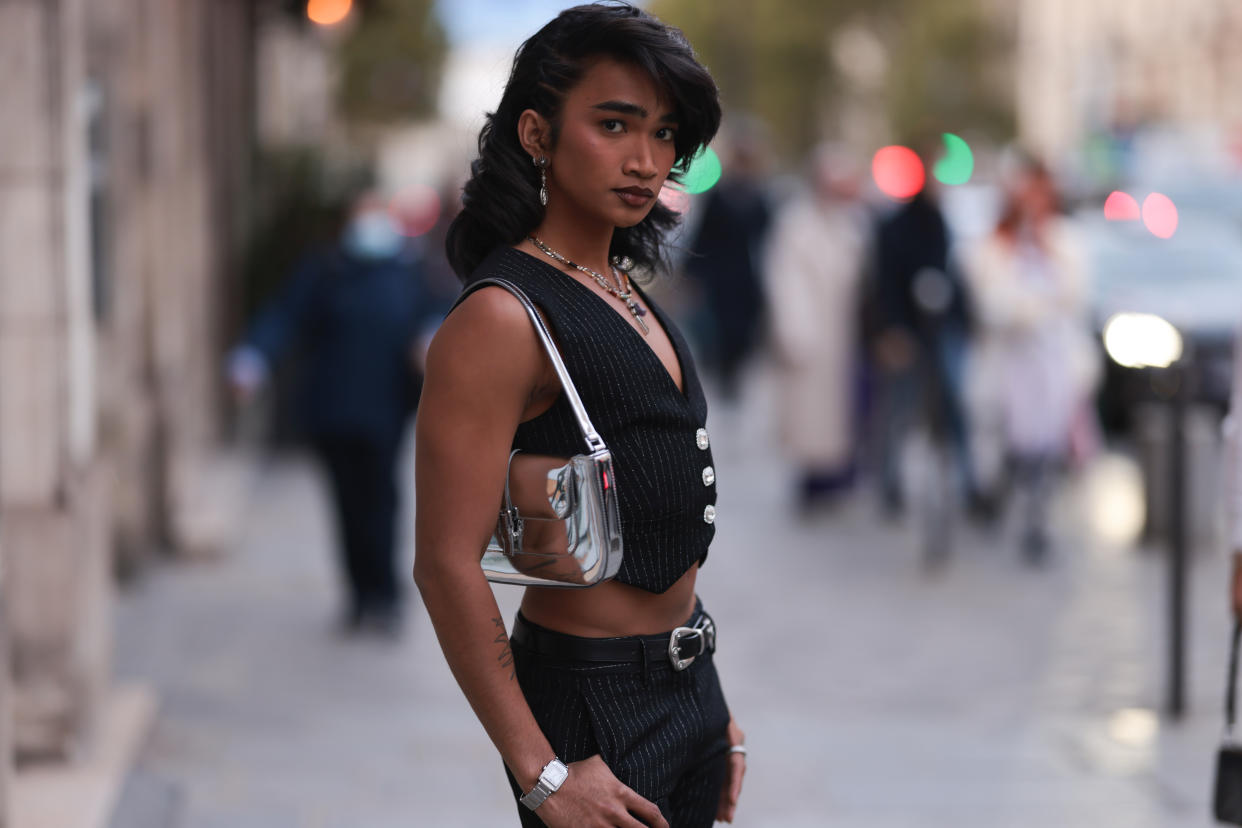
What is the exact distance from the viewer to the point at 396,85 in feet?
53.4

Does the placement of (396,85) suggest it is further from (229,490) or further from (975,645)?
(975,645)

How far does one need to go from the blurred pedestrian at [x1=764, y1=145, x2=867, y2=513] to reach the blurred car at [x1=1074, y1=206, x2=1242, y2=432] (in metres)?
2.58

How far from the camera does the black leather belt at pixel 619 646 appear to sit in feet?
8.07

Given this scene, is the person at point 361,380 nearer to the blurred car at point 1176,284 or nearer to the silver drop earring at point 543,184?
the silver drop earring at point 543,184

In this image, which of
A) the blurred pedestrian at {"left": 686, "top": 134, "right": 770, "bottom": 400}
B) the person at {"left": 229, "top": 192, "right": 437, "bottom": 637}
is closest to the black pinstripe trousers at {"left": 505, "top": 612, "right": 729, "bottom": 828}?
the person at {"left": 229, "top": 192, "right": 437, "bottom": 637}

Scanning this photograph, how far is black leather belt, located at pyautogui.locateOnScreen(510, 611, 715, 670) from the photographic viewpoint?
96.8 inches

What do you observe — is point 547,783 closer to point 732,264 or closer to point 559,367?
point 559,367

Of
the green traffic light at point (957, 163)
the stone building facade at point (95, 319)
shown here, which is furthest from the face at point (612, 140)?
the green traffic light at point (957, 163)

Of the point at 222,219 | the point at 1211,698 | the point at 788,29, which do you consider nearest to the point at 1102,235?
the point at 222,219

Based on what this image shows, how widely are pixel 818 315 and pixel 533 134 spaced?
8490 mm

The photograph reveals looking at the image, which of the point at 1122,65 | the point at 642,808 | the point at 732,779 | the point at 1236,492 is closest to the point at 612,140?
the point at 642,808

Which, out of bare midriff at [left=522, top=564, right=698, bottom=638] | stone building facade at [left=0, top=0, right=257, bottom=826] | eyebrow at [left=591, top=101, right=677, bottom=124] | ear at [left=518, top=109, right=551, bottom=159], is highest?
stone building facade at [left=0, top=0, right=257, bottom=826]

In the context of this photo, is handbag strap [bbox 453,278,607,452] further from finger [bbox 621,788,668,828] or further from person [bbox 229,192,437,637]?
person [bbox 229,192,437,637]

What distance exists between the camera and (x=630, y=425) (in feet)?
7.94
